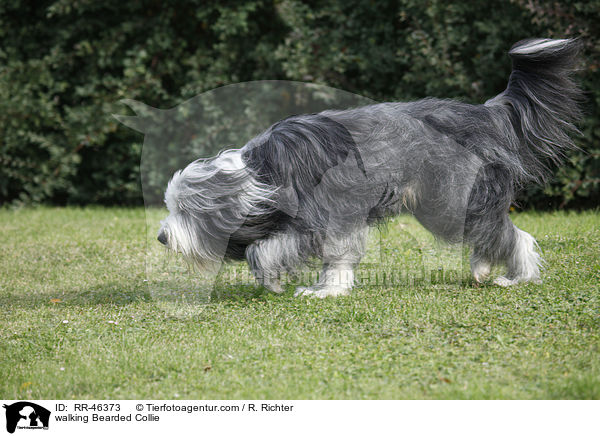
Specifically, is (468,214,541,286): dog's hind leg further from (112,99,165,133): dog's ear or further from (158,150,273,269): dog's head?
(112,99,165,133): dog's ear

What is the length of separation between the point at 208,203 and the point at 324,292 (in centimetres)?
109

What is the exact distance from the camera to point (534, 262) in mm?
5031

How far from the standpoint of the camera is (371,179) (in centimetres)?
483

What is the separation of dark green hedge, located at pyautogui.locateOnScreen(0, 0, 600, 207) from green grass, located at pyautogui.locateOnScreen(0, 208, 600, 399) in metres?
3.16

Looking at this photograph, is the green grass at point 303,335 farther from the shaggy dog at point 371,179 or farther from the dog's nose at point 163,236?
the dog's nose at point 163,236

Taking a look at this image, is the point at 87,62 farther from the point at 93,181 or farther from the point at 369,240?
the point at 369,240

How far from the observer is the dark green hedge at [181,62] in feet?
28.1

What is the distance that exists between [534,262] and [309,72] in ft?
16.6

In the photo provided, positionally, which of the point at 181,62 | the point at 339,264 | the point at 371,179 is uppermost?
the point at 181,62

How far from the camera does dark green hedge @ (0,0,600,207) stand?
28.1ft

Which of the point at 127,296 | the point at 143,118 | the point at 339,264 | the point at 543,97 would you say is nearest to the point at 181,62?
the point at 143,118

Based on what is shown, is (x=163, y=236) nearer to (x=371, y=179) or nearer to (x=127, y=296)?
(x=127, y=296)

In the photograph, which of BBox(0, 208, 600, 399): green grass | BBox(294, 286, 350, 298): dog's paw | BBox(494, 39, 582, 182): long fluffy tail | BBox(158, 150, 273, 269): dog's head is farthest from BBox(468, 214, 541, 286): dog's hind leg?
BBox(158, 150, 273, 269): dog's head
